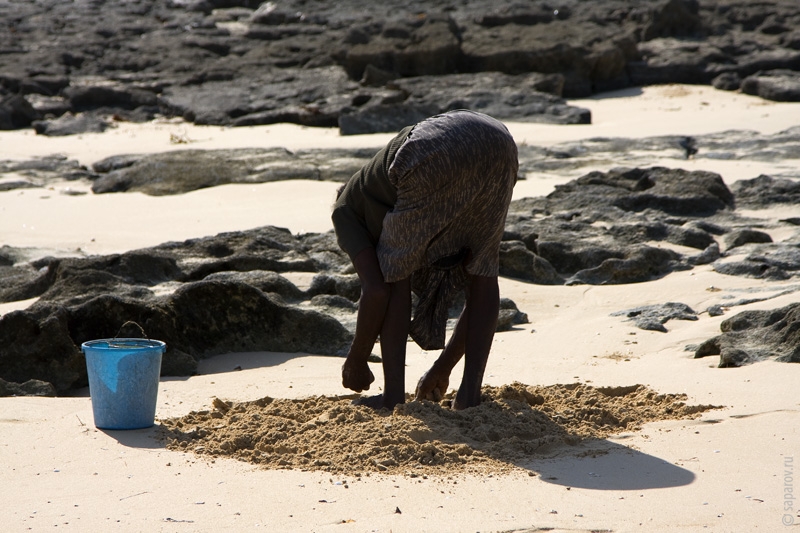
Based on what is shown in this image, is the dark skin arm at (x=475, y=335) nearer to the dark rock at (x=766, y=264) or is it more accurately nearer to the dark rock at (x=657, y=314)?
the dark rock at (x=657, y=314)

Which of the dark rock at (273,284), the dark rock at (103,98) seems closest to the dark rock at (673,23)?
the dark rock at (103,98)

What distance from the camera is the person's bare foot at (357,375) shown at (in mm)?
4082

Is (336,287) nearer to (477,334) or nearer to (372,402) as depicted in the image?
(372,402)

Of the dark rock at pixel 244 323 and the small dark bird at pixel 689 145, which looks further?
the small dark bird at pixel 689 145

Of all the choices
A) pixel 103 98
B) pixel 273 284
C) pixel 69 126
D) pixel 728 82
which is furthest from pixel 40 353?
pixel 728 82

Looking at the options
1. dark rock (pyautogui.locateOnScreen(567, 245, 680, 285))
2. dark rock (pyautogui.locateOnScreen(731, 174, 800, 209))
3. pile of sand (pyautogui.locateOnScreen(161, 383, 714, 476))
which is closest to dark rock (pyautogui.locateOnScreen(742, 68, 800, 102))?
dark rock (pyautogui.locateOnScreen(731, 174, 800, 209))

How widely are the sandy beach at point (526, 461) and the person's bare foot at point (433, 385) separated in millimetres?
523

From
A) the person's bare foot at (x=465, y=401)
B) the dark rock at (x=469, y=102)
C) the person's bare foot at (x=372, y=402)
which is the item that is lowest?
the dark rock at (x=469, y=102)

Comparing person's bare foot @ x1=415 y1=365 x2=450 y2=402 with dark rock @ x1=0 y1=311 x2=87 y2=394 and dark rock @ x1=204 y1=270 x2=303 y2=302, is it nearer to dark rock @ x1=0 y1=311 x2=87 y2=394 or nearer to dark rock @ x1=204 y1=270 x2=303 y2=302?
dark rock @ x1=0 y1=311 x2=87 y2=394

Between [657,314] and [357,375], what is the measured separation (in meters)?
2.45

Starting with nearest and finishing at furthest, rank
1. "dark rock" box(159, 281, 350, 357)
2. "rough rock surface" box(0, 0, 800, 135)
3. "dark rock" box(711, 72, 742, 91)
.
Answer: "dark rock" box(159, 281, 350, 357)
"rough rock surface" box(0, 0, 800, 135)
"dark rock" box(711, 72, 742, 91)

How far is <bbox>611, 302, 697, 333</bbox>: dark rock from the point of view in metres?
5.65

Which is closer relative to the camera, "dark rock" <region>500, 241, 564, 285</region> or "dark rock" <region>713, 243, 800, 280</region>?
"dark rock" <region>713, 243, 800, 280</region>

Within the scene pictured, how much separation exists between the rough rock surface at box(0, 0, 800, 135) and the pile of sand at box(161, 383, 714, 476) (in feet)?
31.6
